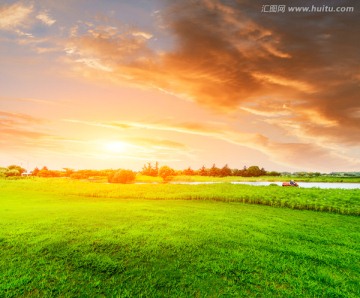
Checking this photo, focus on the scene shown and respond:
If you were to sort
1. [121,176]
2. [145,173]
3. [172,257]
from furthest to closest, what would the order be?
[145,173]
[121,176]
[172,257]

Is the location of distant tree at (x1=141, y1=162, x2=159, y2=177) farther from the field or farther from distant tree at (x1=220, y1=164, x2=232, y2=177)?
the field

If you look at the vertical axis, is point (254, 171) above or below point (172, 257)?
above

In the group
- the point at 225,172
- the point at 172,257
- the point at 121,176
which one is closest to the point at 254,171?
the point at 225,172

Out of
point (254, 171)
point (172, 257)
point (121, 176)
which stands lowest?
point (172, 257)

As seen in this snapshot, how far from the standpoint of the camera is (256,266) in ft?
31.6

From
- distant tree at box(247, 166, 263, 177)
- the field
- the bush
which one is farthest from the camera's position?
distant tree at box(247, 166, 263, 177)

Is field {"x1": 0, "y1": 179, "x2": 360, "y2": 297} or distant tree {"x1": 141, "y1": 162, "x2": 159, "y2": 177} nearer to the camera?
field {"x1": 0, "y1": 179, "x2": 360, "y2": 297}

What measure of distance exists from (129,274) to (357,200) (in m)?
30.1

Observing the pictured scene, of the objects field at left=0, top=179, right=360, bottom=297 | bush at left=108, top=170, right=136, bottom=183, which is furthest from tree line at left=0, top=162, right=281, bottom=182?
field at left=0, top=179, right=360, bottom=297

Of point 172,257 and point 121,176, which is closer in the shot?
point 172,257

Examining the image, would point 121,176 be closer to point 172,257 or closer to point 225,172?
point 172,257

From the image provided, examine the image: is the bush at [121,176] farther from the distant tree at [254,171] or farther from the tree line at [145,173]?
the distant tree at [254,171]

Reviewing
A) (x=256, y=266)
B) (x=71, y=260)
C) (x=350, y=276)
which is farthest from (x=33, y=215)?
(x=350, y=276)

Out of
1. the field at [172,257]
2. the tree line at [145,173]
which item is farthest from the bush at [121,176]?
the field at [172,257]
